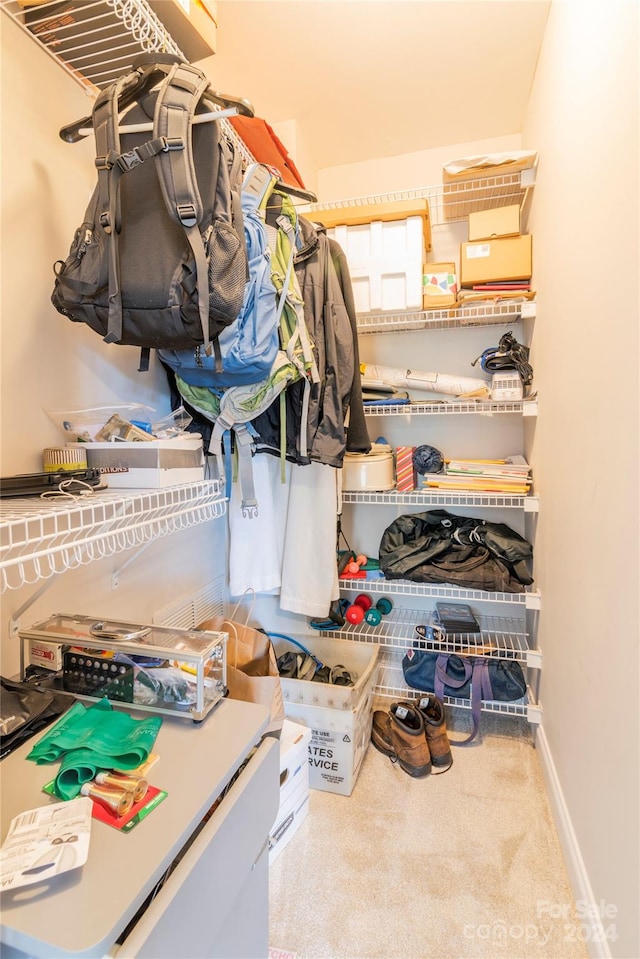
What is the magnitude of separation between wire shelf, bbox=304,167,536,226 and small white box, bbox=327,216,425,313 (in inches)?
5.7

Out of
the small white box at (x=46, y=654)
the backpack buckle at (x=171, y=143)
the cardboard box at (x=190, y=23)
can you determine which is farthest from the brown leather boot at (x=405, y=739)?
the cardboard box at (x=190, y=23)

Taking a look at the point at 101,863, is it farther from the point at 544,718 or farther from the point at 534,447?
the point at 534,447

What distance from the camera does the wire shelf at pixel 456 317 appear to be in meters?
1.77

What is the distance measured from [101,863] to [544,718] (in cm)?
154

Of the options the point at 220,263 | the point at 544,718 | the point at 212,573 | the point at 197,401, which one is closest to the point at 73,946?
the point at 220,263

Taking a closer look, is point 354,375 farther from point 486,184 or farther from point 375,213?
point 486,184

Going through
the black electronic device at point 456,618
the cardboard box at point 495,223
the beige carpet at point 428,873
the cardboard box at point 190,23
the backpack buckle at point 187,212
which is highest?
the cardboard box at point 190,23

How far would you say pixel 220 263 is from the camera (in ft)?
3.18

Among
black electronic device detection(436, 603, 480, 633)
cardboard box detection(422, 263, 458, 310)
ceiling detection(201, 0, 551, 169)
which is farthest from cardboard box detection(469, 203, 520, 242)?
black electronic device detection(436, 603, 480, 633)

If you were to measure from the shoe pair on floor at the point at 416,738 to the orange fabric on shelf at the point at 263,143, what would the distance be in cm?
199

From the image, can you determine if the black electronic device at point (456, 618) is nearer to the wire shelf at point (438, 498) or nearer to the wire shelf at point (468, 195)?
the wire shelf at point (438, 498)

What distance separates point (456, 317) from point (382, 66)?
0.93 m

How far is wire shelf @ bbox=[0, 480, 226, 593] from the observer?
79 cm

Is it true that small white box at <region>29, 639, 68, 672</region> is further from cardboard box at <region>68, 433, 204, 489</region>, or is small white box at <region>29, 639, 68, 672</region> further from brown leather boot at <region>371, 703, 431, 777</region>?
brown leather boot at <region>371, 703, 431, 777</region>
